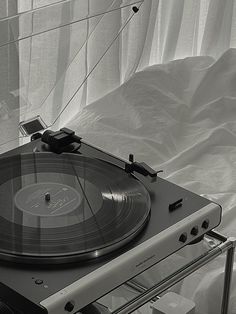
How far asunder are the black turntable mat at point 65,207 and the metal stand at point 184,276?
0.37 ft

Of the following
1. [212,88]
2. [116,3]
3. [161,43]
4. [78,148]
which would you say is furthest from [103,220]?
[161,43]

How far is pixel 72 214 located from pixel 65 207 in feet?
0.09

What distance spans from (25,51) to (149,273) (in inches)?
19.2

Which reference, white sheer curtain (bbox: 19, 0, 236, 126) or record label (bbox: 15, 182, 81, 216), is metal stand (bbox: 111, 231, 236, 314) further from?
white sheer curtain (bbox: 19, 0, 236, 126)

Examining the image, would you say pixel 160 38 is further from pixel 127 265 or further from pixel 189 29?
pixel 127 265

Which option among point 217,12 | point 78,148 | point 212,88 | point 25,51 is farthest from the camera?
point 217,12

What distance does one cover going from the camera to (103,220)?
1.50m

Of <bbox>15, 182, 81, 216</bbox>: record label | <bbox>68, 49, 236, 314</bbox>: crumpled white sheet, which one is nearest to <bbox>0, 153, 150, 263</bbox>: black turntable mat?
<bbox>15, 182, 81, 216</bbox>: record label

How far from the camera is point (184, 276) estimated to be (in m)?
1.56

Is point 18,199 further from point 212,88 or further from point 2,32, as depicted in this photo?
point 212,88

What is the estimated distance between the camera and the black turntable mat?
1407 mm

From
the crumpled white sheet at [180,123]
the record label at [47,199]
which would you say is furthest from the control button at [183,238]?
the crumpled white sheet at [180,123]

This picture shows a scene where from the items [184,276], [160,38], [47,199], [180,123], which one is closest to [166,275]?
[184,276]

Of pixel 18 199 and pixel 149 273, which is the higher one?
pixel 18 199
